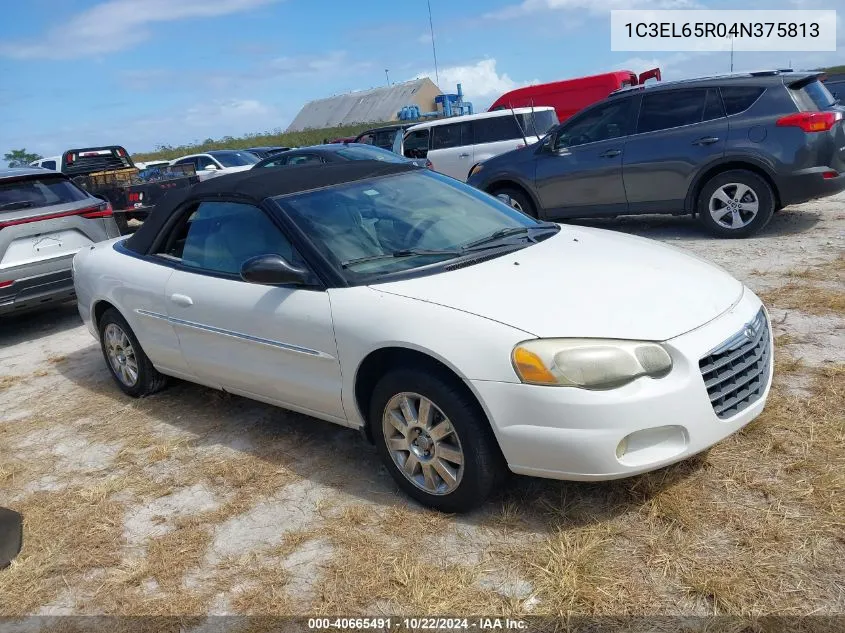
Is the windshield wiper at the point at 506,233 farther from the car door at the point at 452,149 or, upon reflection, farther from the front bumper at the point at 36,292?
the car door at the point at 452,149

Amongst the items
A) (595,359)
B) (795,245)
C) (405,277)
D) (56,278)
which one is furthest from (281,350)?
(795,245)

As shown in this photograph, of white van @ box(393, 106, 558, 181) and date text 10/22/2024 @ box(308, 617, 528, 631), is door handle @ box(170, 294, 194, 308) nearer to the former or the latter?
date text 10/22/2024 @ box(308, 617, 528, 631)

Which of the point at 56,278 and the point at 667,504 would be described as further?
the point at 56,278

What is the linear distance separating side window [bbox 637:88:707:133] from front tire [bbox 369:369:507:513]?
6.16 metres

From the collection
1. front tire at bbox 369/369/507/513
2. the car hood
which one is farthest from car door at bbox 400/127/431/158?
front tire at bbox 369/369/507/513

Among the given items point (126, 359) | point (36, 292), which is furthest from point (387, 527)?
point (36, 292)

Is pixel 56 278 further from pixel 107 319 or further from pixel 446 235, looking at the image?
pixel 446 235

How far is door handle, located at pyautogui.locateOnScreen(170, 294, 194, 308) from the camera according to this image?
4.19 metres

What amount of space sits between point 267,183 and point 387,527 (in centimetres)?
204

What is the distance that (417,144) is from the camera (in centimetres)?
1409

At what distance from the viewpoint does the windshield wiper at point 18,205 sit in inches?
275

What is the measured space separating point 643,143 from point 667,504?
5.99 meters

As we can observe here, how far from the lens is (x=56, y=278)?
7074 millimetres

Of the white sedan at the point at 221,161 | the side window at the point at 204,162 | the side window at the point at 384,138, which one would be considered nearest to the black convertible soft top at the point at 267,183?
the white sedan at the point at 221,161
